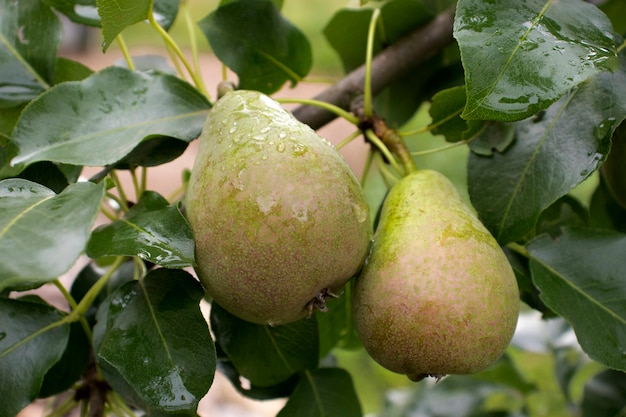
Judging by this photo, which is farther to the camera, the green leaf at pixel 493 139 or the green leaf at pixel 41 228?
the green leaf at pixel 493 139

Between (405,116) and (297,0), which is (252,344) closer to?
(405,116)

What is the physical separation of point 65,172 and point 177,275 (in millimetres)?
148

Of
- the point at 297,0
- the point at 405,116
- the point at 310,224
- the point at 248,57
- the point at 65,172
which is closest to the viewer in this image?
the point at 310,224

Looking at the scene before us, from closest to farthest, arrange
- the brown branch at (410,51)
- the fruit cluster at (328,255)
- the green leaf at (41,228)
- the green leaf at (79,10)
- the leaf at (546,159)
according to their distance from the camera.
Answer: the green leaf at (41,228) < the fruit cluster at (328,255) < the leaf at (546,159) < the green leaf at (79,10) < the brown branch at (410,51)

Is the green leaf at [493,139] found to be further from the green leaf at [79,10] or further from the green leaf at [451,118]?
the green leaf at [79,10]

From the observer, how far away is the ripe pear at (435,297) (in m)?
0.55

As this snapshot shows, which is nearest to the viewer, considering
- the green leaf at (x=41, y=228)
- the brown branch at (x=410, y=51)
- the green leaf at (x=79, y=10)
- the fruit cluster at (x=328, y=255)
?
the green leaf at (x=41, y=228)

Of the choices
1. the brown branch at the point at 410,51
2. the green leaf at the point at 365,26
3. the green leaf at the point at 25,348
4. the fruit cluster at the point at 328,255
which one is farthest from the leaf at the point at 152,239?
the green leaf at the point at 365,26

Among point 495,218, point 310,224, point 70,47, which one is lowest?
point 70,47

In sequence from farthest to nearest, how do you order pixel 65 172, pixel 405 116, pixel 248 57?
pixel 405 116, pixel 248 57, pixel 65 172

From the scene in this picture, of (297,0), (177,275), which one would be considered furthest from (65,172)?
(297,0)

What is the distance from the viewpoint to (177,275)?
0.61m

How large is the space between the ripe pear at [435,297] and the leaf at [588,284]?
0.11 m

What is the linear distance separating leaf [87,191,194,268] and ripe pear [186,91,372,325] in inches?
0.7
